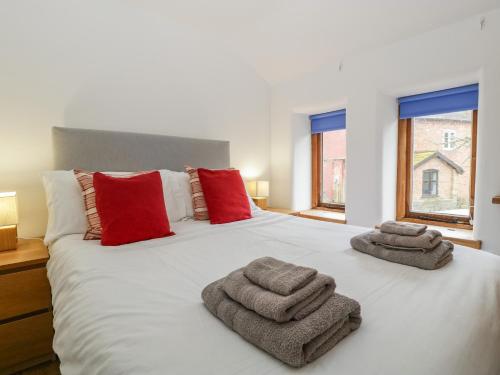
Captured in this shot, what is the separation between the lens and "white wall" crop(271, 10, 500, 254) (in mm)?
1969

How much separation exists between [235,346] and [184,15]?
2671 mm

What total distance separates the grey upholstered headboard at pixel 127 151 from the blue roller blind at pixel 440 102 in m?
1.86

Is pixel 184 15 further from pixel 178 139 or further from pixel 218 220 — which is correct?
pixel 218 220

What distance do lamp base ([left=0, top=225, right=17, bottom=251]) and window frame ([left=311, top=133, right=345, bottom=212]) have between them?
9.64 feet

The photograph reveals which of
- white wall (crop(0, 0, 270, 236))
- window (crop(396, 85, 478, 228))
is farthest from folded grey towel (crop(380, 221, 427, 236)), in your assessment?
white wall (crop(0, 0, 270, 236))

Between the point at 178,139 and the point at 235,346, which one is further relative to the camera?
the point at 178,139

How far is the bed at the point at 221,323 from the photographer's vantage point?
1.95 ft

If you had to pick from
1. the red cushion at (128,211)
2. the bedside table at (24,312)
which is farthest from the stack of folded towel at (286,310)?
the bedside table at (24,312)

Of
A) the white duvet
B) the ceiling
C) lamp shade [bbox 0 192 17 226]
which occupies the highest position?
the ceiling

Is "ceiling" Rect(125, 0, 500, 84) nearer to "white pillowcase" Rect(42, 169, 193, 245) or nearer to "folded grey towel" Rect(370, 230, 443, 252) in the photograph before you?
"white pillowcase" Rect(42, 169, 193, 245)

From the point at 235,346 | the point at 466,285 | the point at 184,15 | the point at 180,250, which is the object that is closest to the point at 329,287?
the point at 235,346

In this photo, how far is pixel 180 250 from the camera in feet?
4.50

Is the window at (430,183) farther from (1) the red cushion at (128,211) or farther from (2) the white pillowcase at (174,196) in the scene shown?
(1) the red cushion at (128,211)

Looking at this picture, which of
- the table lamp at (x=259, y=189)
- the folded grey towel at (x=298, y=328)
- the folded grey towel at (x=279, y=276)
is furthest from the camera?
the table lamp at (x=259, y=189)
